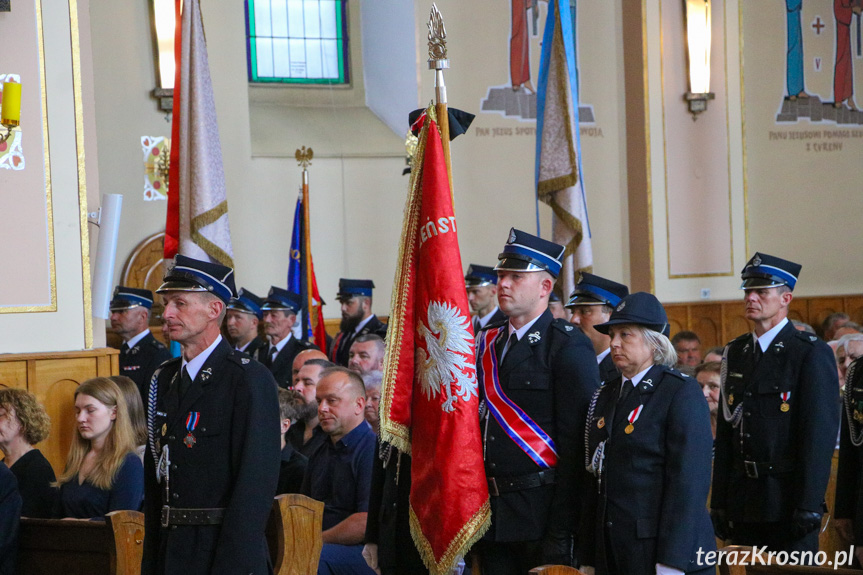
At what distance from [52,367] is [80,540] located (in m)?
2.03

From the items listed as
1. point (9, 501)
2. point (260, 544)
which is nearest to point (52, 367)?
point (9, 501)

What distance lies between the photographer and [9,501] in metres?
3.66

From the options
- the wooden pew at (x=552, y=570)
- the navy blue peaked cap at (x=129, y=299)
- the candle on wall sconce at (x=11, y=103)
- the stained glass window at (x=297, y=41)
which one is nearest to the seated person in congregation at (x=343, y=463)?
the wooden pew at (x=552, y=570)

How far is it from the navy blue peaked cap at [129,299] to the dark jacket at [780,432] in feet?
13.7

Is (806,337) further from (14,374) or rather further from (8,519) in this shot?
(14,374)

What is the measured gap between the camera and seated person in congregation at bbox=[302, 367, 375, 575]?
12.7 feet

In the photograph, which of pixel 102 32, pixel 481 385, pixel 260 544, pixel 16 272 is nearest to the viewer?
pixel 260 544

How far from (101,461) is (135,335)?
3.03m

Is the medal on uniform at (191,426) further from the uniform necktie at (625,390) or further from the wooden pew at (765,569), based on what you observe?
the wooden pew at (765,569)

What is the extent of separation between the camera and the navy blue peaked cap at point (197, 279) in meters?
3.12

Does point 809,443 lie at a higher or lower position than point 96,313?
lower

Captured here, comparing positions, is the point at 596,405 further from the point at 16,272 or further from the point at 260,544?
the point at 16,272

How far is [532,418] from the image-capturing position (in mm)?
3225

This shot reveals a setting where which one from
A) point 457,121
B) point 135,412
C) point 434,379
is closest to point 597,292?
point 457,121
